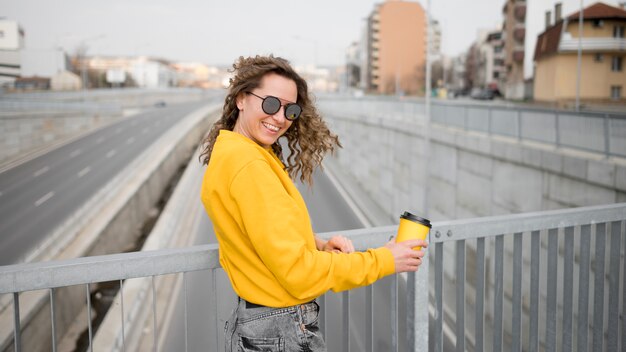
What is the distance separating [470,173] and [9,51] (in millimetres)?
12180

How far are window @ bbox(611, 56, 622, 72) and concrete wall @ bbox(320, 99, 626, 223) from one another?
2633 millimetres

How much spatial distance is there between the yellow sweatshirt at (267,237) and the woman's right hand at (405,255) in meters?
0.05

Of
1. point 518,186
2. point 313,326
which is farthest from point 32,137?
point 518,186

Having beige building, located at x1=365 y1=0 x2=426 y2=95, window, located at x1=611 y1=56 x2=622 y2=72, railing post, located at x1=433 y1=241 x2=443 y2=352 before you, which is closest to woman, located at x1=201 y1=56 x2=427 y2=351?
railing post, located at x1=433 y1=241 x2=443 y2=352

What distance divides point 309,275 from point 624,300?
257 cm

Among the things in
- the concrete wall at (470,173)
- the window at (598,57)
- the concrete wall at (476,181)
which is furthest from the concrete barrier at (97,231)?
the window at (598,57)

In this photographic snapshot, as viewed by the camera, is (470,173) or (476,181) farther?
(470,173)

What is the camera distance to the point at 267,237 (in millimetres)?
1829

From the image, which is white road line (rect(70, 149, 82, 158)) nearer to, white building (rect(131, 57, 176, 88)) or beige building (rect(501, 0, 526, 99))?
beige building (rect(501, 0, 526, 99))

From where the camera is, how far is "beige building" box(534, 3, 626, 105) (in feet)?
41.4

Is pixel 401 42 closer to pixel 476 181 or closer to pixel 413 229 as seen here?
pixel 476 181

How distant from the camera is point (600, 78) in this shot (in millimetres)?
12984

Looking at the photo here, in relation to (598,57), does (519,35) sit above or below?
above

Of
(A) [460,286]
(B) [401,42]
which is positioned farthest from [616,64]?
(B) [401,42]
